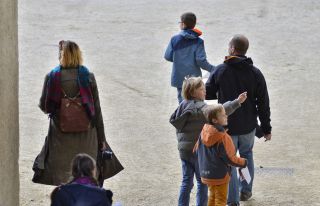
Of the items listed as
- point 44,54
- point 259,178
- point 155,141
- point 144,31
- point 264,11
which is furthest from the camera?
point 264,11

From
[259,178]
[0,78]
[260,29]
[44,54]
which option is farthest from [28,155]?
[260,29]

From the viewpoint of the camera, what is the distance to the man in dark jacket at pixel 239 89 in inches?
323

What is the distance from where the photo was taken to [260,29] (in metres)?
17.2

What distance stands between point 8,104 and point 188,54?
3739mm

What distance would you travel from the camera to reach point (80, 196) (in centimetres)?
600

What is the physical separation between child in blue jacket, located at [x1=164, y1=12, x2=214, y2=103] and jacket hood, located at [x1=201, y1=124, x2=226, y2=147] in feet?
8.25

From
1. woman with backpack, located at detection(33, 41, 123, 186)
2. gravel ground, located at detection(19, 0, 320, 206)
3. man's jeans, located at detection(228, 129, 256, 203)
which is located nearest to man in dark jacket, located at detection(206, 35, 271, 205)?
man's jeans, located at detection(228, 129, 256, 203)

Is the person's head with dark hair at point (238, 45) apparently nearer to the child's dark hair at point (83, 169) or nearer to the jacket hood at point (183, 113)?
the jacket hood at point (183, 113)

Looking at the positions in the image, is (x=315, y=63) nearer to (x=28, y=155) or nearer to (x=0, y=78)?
(x=28, y=155)

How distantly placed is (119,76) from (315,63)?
3343 mm

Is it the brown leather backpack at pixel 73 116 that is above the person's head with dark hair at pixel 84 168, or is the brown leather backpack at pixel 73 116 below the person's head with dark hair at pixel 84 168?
above

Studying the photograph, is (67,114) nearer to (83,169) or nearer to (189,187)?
(189,187)

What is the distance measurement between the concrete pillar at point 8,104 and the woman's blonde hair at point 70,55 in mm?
555

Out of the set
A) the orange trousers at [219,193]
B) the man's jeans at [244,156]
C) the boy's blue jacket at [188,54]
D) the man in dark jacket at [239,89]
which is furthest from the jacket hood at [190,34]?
the orange trousers at [219,193]
